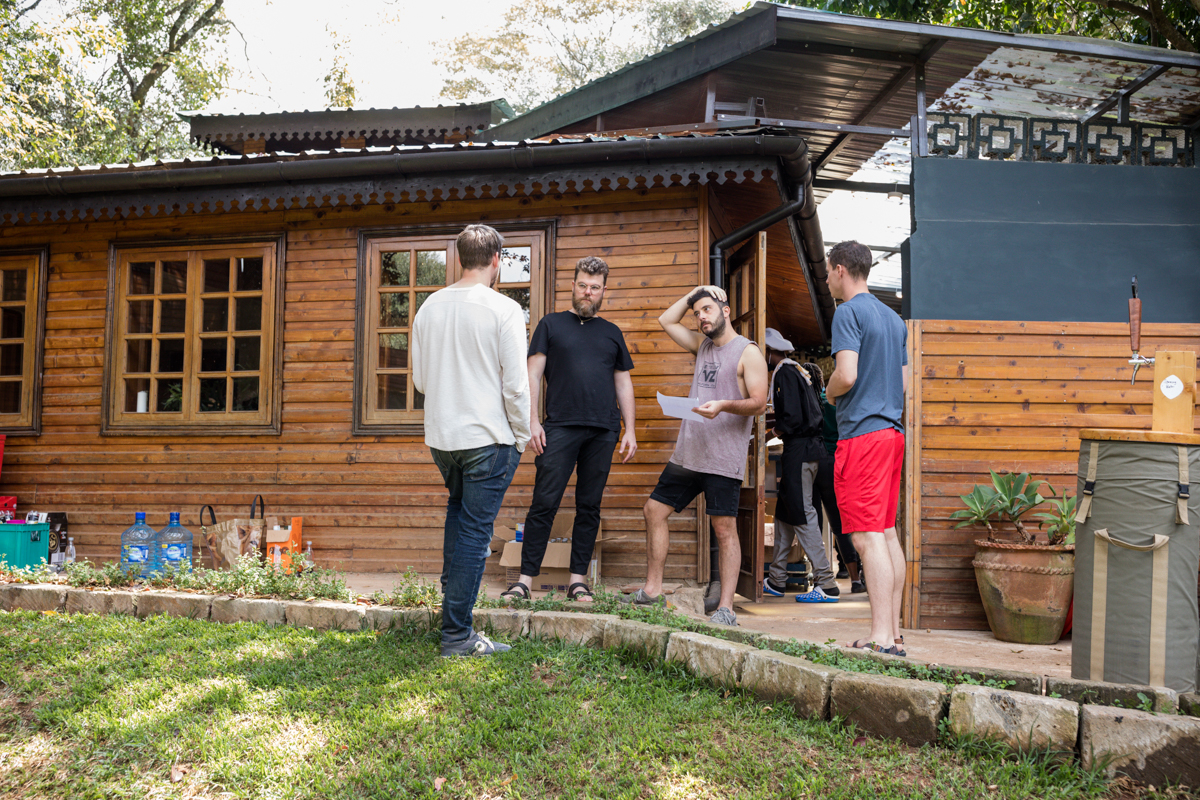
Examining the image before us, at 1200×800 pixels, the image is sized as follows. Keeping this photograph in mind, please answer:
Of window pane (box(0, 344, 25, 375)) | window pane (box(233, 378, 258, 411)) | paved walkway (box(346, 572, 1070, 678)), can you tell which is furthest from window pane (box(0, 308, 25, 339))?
paved walkway (box(346, 572, 1070, 678))

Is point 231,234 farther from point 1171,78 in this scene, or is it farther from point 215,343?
point 1171,78

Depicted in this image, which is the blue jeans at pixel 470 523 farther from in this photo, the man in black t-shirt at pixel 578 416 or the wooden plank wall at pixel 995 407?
the wooden plank wall at pixel 995 407

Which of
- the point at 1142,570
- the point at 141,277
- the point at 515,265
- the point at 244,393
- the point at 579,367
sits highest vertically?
the point at 515,265

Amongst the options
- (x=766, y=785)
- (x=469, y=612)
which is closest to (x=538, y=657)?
(x=469, y=612)

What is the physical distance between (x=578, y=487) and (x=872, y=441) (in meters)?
1.89

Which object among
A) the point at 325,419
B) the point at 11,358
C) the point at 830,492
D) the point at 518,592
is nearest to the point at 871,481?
the point at 518,592

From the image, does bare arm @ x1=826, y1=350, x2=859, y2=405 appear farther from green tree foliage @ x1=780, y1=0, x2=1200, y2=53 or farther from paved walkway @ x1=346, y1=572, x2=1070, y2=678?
green tree foliage @ x1=780, y1=0, x2=1200, y2=53

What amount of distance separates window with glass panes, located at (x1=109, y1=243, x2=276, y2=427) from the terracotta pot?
577cm

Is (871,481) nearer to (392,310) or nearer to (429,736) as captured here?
(429,736)

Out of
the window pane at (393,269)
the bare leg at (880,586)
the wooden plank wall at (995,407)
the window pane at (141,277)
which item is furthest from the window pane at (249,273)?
the bare leg at (880,586)

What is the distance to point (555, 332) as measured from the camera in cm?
533

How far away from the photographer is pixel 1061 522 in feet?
16.4

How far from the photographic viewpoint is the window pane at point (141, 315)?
750 cm

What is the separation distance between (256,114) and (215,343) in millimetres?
5402
